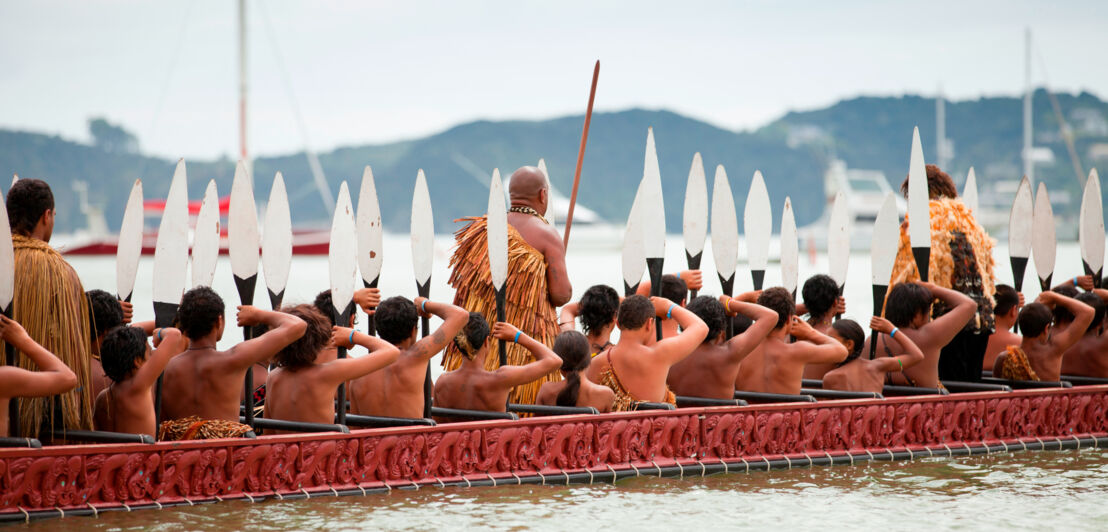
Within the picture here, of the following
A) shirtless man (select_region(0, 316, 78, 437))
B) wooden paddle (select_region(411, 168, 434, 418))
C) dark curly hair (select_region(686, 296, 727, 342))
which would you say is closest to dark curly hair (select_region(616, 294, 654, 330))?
dark curly hair (select_region(686, 296, 727, 342))

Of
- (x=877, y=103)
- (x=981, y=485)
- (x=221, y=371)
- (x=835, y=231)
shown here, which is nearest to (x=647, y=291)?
(x=835, y=231)

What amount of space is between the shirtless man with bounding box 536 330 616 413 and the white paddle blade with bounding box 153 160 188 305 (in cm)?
188

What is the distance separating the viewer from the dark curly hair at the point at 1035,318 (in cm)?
808

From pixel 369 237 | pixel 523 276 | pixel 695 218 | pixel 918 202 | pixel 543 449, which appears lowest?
pixel 543 449

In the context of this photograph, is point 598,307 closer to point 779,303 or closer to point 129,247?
point 779,303

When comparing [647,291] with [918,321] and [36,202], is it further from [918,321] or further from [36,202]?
[36,202]

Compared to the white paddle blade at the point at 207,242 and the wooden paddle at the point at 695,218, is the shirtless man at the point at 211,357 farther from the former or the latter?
the wooden paddle at the point at 695,218

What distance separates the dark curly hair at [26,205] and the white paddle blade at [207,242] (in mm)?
759

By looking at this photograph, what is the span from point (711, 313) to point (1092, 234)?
3.62 m

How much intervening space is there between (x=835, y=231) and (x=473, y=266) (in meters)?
2.45

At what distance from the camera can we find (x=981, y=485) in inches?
259

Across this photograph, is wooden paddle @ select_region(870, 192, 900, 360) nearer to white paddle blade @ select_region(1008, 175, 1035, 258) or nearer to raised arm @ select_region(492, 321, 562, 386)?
white paddle blade @ select_region(1008, 175, 1035, 258)

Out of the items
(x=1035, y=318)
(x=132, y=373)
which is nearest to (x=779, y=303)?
(x=1035, y=318)

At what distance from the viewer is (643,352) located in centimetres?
652
